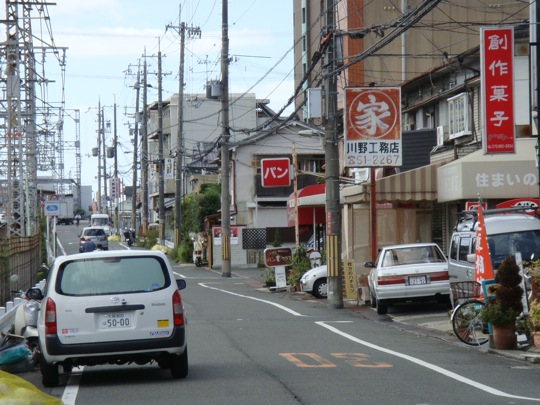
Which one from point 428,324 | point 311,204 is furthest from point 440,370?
point 311,204

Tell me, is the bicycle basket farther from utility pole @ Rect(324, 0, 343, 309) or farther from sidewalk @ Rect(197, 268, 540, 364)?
utility pole @ Rect(324, 0, 343, 309)

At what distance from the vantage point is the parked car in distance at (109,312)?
11.7 metres

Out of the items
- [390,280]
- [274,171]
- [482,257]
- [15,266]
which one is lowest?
[390,280]

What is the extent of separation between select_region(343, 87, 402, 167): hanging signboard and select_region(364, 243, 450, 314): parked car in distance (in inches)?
124

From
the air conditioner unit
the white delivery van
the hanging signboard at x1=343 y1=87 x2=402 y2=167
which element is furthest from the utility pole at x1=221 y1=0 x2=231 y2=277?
the white delivery van

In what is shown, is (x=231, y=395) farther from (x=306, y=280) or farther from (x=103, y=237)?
(x=103, y=237)

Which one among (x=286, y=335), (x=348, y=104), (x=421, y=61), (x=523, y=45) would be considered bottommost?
(x=286, y=335)

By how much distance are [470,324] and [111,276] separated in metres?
7.54

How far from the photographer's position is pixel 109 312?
11742mm

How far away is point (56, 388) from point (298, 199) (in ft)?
84.8

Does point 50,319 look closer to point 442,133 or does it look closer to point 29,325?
point 29,325

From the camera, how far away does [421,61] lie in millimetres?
48156

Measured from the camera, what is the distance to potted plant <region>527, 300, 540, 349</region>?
14.9 m

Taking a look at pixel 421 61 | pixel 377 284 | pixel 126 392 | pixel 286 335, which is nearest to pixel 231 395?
pixel 126 392
